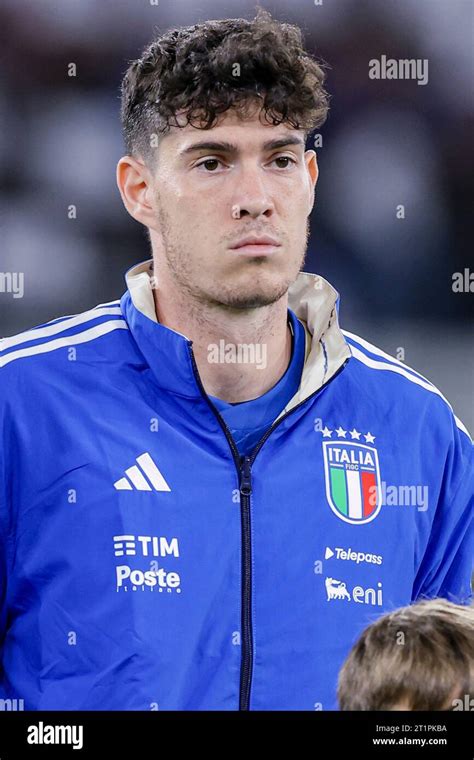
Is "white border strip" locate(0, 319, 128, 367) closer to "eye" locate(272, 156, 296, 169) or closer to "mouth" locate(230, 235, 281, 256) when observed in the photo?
"mouth" locate(230, 235, 281, 256)

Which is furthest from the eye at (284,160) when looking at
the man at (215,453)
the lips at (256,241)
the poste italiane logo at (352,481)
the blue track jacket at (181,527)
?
the poste italiane logo at (352,481)

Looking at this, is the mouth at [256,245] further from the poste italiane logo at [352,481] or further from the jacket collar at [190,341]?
the poste italiane logo at [352,481]

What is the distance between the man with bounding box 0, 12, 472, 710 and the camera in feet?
4.52

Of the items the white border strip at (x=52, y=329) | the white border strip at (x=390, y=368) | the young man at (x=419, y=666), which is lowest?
the young man at (x=419, y=666)

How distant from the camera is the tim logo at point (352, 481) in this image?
4.91 feet

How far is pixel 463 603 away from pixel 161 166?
76 centimetres

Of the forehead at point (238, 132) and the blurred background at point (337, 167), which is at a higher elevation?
the blurred background at point (337, 167)

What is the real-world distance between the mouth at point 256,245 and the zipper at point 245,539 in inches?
5.8

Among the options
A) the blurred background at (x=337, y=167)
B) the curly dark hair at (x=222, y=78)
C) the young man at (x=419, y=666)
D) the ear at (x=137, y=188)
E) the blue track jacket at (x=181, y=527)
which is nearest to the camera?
the young man at (x=419, y=666)

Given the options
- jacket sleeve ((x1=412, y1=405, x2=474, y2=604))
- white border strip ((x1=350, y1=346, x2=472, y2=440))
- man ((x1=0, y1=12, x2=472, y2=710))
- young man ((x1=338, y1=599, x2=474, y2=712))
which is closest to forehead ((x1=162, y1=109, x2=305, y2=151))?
man ((x1=0, y1=12, x2=472, y2=710))

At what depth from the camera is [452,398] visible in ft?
8.38

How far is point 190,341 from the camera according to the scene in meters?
1.46

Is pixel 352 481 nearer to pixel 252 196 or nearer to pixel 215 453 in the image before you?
pixel 215 453
